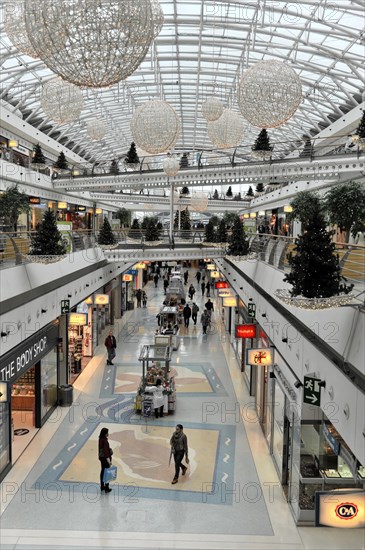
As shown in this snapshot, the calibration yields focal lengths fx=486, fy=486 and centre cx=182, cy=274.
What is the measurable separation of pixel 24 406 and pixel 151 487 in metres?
4.38

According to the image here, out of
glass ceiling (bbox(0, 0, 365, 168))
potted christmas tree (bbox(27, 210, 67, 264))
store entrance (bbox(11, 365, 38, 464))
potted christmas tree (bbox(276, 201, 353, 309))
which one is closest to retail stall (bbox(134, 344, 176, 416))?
store entrance (bbox(11, 365, 38, 464))

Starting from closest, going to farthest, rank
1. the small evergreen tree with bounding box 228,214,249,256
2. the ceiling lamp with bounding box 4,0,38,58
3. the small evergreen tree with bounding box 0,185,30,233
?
the ceiling lamp with bounding box 4,0,38,58 < the small evergreen tree with bounding box 228,214,249,256 < the small evergreen tree with bounding box 0,185,30,233

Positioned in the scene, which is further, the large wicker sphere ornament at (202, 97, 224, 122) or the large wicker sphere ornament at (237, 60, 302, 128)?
the large wicker sphere ornament at (202, 97, 224, 122)

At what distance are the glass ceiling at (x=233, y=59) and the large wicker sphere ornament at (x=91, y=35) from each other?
9391mm

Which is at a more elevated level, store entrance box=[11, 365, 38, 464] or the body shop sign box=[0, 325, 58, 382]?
the body shop sign box=[0, 325, 58, 382]

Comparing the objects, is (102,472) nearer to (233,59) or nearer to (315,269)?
(315,269)

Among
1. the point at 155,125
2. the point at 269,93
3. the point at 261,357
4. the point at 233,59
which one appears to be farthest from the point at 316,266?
the point at 233,59

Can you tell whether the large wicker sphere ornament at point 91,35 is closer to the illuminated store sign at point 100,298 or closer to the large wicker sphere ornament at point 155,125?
the large wicker sphere ornament at point 155,125

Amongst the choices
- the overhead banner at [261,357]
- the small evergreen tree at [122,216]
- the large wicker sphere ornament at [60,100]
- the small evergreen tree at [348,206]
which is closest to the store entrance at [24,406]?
the overhead banner at [261,357]

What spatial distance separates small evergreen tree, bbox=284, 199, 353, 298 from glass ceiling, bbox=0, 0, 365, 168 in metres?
8.64

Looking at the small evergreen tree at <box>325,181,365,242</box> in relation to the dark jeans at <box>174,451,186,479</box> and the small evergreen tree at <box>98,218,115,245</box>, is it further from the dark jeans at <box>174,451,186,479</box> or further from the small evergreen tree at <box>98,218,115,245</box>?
the small evergreen tree at <box>98,218,115,245</box>

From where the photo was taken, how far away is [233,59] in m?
22.7

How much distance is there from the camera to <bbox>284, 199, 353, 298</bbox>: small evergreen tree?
4.86 meters

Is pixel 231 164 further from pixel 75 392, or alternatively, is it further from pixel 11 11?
pixel 11 11
